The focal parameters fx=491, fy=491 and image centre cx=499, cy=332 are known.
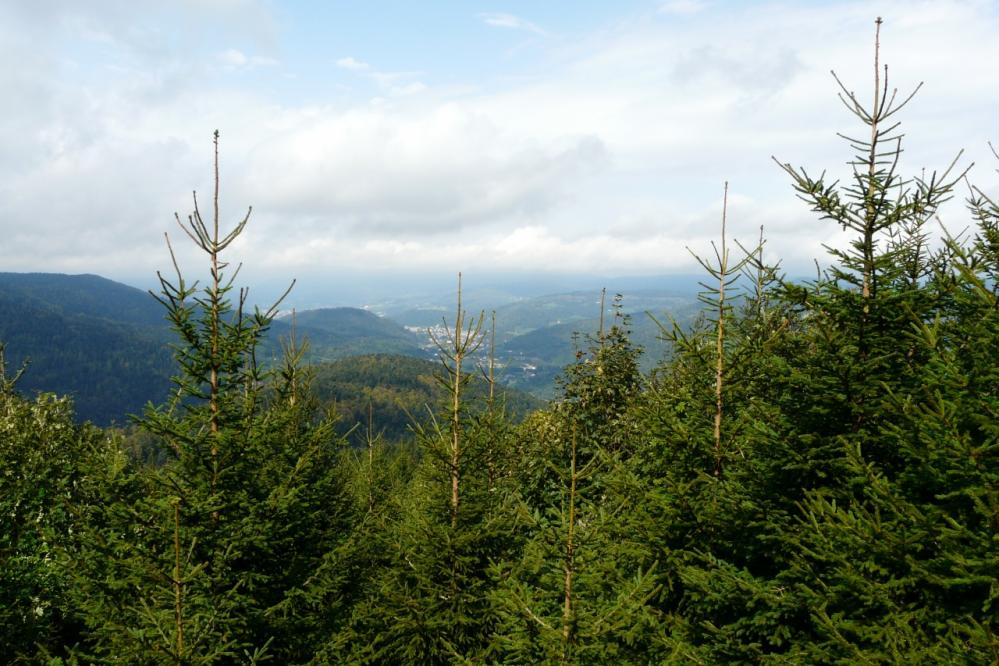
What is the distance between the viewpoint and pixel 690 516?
800 centimetres

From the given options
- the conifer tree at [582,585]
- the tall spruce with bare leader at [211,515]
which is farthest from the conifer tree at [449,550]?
the tall spruce with bare leader at [211,515]

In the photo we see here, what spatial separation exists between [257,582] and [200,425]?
2.78m

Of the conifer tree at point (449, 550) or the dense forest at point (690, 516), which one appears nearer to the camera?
the dense forest at point (690, 516)

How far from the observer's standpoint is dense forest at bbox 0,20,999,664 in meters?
5.37

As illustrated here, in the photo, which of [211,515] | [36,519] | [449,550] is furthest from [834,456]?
[36,519]

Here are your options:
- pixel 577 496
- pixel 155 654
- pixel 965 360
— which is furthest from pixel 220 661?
pixel 965 360

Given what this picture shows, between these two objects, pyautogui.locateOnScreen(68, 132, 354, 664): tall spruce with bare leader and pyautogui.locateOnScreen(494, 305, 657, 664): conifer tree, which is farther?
pyautogui.locateOnScreen(68, 132, 354, 664): tall spruce with bare leader

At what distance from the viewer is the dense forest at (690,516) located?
17.6 ft

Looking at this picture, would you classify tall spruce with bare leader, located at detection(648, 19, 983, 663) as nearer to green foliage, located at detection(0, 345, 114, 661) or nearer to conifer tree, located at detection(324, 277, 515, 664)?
conifer tree, located at detection(324, 277, 515, 664)

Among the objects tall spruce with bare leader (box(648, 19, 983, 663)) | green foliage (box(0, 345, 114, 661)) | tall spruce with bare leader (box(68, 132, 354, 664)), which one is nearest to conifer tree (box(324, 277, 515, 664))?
tall spruce with bare leader (box(68, 132, 354, 664))

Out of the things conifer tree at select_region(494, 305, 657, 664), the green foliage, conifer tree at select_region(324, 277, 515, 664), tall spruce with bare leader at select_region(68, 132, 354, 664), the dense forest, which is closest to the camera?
the dense forest

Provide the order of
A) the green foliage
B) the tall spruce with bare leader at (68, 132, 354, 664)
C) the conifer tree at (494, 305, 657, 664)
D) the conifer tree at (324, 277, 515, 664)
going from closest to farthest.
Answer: the conifer tree at (494, 305, 657, 664) < the tall spruce with bare leader at (68, 132, 354, 664) < the conifer tree at (324, 277, 515, 664) < the green foliage

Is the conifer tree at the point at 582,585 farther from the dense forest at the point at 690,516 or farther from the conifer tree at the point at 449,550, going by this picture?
the conifer tree at the point at 449,550

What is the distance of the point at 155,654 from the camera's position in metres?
5.48
